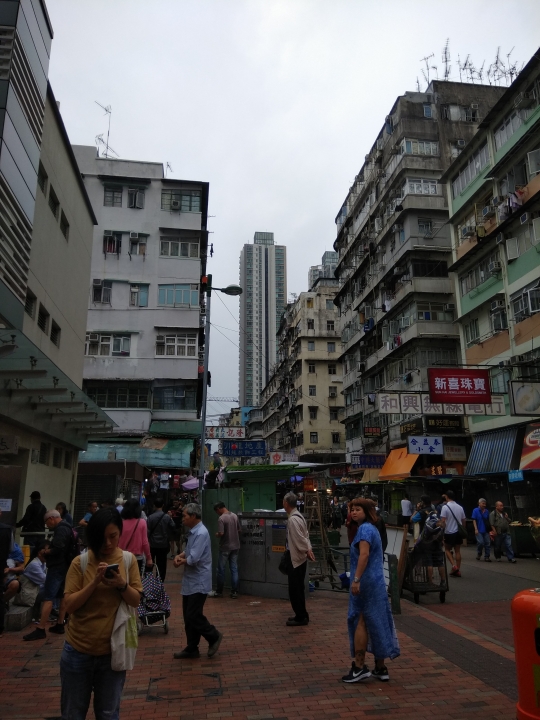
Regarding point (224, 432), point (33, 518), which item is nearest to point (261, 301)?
point (224, 432)

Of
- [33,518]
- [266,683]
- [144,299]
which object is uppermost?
[144,299]

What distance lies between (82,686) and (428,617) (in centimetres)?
634

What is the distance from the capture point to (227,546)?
9.99 meters

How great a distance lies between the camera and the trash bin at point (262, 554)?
32.3 ft

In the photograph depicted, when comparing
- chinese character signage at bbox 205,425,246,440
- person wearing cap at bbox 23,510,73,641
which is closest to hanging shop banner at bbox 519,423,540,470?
chinese character signage at bbox 205,425,246,440

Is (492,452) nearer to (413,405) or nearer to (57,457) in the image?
(413,405)

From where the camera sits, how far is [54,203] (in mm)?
16766

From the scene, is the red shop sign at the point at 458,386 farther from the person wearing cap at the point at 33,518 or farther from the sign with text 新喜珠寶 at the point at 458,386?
the person wearing cap at the point at 33,518

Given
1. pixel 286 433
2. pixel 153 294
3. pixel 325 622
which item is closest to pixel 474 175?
pixel 153 294

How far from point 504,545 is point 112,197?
90.0ft

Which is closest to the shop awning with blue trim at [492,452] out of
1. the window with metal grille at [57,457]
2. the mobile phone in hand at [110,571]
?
the window with metal grille at [57,457]

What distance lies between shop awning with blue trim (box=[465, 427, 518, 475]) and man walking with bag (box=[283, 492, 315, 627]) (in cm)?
1639

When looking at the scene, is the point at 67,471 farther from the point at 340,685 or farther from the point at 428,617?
the point at 340,685

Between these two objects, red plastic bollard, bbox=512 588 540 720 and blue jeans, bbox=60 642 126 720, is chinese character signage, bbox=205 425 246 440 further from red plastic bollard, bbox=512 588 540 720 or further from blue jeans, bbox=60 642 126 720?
red plastic bollard, bbox=512 588 540 720
